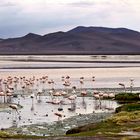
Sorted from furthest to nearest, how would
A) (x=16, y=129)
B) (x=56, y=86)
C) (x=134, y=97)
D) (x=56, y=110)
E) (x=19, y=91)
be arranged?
(x=56, y=86) → (x=19, y=91) → (x=134, y=97) → (x=56, y=110) → (x=16, y=129)

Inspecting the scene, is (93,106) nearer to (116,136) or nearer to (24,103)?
(24,103)

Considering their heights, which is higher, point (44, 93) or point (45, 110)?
point (44, 93)

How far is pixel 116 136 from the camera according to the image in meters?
27.0

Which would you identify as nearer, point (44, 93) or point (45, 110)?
point (45, 110)

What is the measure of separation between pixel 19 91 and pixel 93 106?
1637cm

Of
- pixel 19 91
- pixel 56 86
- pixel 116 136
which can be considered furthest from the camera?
pixel 56 86

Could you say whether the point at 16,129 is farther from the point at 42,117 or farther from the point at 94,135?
the point at 94,135

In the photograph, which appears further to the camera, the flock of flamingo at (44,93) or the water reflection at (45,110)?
the flock of flamingo at (44,93)

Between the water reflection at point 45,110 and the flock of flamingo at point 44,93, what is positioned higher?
the flock of flamingo at point 44,93

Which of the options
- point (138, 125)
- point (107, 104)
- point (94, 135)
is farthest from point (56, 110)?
point (94, 135)

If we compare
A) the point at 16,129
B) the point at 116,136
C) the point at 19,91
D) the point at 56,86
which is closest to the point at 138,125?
the point at 116,136

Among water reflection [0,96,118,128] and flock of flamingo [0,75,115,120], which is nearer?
water reflection [0,96,118,128]

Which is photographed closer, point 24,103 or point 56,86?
point 24,103

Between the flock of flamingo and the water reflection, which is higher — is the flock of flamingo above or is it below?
above
